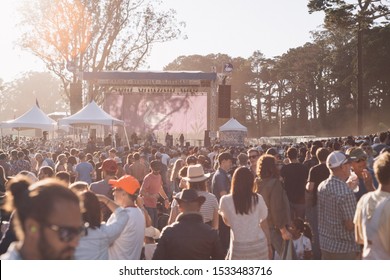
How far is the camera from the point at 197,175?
6340 mm

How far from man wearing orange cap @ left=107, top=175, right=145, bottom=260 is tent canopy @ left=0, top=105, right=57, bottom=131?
1887cm

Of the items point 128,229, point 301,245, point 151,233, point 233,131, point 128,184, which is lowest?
point 301,245

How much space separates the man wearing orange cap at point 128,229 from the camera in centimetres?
470

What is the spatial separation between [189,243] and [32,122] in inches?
789

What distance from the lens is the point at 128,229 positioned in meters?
4.78

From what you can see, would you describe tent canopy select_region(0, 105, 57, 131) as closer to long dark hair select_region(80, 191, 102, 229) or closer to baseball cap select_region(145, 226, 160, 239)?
baseball cap select_region(145, 226, 160, 239)

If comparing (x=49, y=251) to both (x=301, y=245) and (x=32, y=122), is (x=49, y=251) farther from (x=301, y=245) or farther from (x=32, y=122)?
(x=32, y=122)

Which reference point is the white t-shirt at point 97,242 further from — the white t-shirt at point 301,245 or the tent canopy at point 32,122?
the tent canopy at point 32,122

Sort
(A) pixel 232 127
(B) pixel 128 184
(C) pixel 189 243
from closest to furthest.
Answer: (C) pixel 189 243, (B) pixel 128 184, (A) pixel 232 127

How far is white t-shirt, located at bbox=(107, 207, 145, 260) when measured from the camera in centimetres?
469

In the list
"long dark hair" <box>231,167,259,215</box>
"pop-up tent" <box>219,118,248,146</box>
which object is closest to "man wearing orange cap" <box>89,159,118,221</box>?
"long dark hair" <box>231,167,259,215</box>

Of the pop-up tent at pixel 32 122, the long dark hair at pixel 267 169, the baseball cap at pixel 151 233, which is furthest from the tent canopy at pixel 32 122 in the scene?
the long dark hair at pixel 267 169

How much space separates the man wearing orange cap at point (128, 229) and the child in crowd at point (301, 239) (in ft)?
6.08

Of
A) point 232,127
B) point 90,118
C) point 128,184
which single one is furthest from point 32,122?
point 128,184
